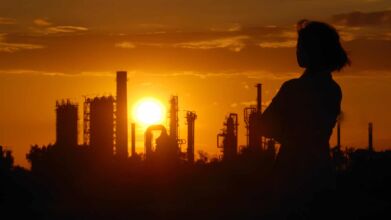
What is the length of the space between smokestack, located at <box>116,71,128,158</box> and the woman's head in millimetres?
67207

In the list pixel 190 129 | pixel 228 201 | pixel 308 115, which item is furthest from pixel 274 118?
pixel 190 129

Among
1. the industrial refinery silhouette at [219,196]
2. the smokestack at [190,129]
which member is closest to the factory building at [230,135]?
the smokestack at [190,129]

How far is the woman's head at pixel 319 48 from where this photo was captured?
711cm

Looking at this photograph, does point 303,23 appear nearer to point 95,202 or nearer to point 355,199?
point 355,199

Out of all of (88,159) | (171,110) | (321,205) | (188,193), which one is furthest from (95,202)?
(171,110)

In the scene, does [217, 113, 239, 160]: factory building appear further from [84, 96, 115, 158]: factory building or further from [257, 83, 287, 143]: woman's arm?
[257, 83, 287, 143]: woman's arm

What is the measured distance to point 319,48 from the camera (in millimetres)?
7195

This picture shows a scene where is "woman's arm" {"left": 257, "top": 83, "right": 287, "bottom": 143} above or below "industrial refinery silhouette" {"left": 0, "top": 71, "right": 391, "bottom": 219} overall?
above

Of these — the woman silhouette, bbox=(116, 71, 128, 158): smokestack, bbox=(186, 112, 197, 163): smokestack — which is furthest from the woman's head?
bbox=(186, 112, 197, 163): smokestack

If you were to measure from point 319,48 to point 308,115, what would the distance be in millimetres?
631

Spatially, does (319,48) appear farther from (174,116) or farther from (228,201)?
(174,116)

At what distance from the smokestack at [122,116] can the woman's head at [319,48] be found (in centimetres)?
6721

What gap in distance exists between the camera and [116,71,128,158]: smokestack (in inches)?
2921

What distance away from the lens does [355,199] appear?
397 inches
